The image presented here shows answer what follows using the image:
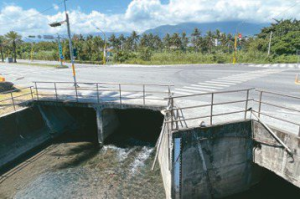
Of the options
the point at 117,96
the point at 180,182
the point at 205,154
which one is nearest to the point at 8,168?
the point at 117,96

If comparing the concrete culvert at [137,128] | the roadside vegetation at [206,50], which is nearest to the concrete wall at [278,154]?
the concrete culvert at [137,128]

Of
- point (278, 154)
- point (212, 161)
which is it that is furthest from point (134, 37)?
point (278, 154)

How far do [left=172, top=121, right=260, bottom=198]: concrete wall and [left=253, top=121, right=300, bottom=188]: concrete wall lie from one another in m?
0.35

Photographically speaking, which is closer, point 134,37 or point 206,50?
point 206,50

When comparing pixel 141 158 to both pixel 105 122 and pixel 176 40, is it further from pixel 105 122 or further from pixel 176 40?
pixel 176 40

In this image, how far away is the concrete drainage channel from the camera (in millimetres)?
7930

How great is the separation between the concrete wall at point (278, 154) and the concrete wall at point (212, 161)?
0.35 metres

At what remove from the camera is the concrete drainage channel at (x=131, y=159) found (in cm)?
793

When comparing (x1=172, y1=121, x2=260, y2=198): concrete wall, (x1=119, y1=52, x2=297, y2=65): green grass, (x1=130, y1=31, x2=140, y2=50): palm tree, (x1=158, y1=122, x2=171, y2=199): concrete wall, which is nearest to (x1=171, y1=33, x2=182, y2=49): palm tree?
(x1=130, y1=31, x2=140, y2=50): palm tree

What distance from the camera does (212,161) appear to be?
8.36 m

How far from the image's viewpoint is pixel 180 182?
8039mm

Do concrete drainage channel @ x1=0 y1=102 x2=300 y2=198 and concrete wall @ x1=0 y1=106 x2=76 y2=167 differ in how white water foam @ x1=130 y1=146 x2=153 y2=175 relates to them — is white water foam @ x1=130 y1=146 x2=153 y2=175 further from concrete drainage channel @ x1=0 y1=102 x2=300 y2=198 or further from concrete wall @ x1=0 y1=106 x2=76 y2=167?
concrete wall @ x1=0 y1=106 x2=76 y2=167

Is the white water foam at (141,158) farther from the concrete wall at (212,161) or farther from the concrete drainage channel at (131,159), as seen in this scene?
the concrete wall at (212,161)

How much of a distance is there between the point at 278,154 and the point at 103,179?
7.52 meters
